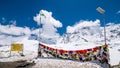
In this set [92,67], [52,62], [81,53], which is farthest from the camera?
[81,53]

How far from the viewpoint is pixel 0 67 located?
27312mm

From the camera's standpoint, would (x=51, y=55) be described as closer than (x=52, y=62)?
No

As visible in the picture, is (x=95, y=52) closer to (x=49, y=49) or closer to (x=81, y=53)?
(x=81, y=53)

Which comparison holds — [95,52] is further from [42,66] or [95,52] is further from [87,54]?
[42,66]

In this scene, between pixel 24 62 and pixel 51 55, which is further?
pixel 51 55

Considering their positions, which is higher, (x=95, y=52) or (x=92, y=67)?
(x=95, y=52)

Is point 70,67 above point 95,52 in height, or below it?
below

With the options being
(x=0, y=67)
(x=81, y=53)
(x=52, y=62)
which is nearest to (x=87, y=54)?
(x=81, y=53)

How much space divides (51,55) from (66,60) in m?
3.03

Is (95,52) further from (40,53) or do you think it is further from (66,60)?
(40,53)

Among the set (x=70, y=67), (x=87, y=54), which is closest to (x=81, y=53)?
(x=87, y=54)

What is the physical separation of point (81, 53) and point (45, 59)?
17.2ft

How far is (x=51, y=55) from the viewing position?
104 ft

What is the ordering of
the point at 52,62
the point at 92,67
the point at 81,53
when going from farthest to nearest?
the point at 81,53
the point at 52,62
the point at 92,67
